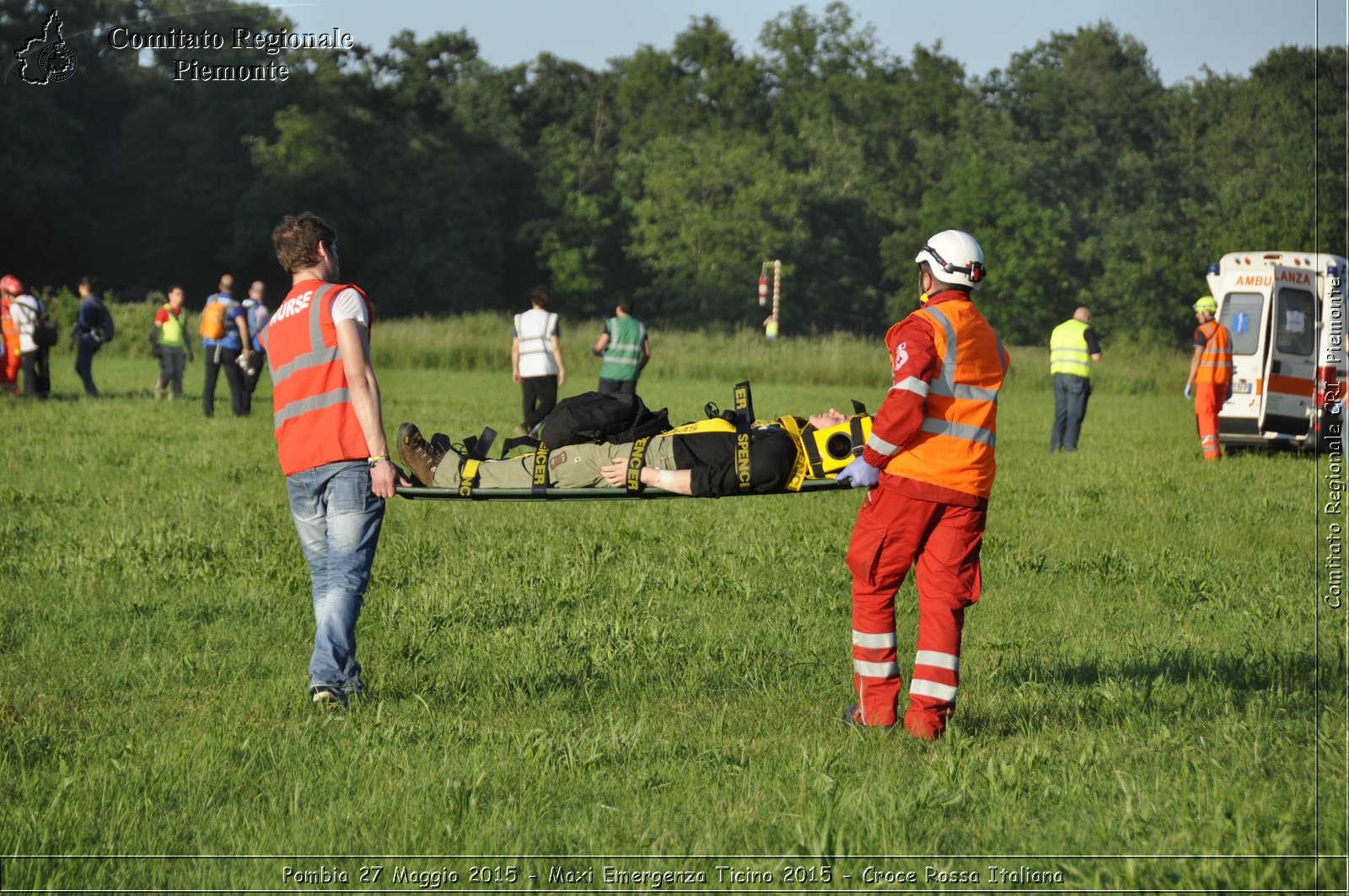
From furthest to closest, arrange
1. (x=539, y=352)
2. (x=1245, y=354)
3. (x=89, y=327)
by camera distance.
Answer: (x=89, y=327)
(x=1245, y=354)
(x=539, y=352)

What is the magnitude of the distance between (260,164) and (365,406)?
70010mm

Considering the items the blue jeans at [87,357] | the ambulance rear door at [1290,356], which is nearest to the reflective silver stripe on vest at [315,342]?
the ambulance rear door at [1290,356]

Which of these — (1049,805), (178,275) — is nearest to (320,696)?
(1049,805)

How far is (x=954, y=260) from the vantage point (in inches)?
230

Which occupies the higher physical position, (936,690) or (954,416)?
(954,416)

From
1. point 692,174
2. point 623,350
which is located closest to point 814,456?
point 623,350

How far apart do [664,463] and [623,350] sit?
9.51 metres

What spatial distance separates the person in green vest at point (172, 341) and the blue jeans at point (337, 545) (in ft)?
57.1

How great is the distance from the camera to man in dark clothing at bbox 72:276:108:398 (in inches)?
925

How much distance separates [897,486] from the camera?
5727 mm

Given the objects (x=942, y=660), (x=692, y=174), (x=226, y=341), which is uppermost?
(x=692, y=174)

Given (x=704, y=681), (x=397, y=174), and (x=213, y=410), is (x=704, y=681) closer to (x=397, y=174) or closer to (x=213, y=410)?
(x=213, y=410)

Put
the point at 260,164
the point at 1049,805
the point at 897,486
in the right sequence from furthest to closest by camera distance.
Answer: the point at 260,164 < the point at 897,486 < the point at 1049,805

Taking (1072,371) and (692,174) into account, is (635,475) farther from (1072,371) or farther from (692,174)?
(692,174)
